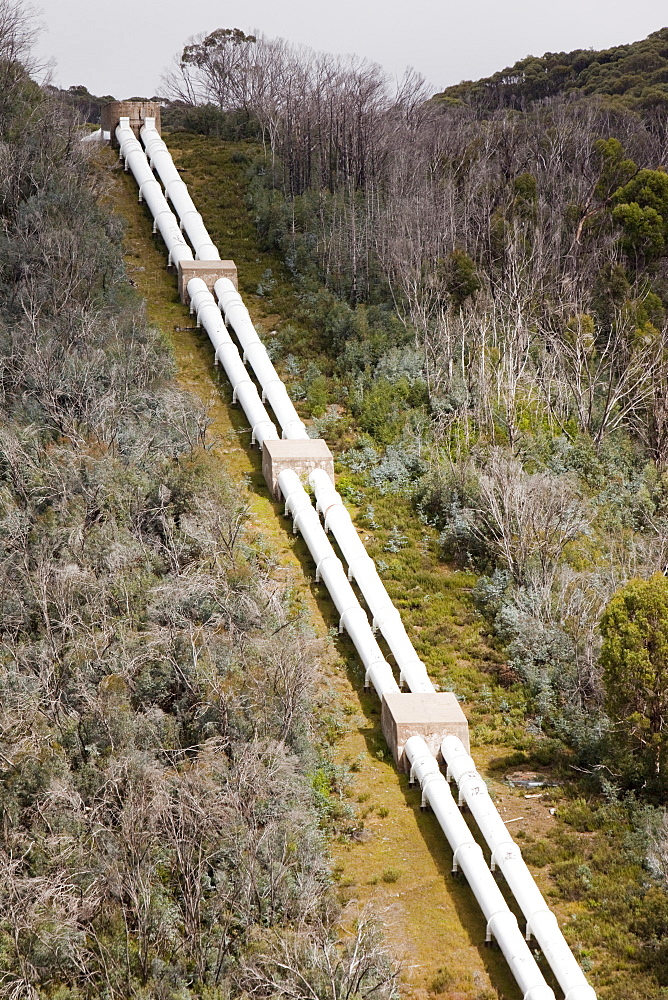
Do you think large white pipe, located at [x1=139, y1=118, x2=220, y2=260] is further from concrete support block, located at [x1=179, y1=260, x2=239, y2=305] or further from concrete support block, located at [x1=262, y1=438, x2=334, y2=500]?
concrete support block, located at [x1=262, y1=438, x2=334, y2=500]

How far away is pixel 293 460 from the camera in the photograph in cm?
2711

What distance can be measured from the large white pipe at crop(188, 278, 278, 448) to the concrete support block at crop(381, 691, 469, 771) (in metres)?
8.54

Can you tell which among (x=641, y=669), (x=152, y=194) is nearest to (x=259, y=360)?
(x=152, y=194)

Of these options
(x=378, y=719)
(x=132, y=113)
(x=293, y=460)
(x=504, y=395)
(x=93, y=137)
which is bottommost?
(x=378, y=719)

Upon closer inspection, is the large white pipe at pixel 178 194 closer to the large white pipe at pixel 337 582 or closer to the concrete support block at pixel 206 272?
the concrete support block at pixel 206 272

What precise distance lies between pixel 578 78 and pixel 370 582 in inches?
1887

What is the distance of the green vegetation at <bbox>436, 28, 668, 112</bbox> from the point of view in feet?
197

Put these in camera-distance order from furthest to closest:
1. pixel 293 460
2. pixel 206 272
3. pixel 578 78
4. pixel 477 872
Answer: pixel 578 78 → pixel 206 272 → pixel 293 460 → pixel 477 872

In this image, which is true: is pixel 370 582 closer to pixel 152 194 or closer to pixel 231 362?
pixel 231 362

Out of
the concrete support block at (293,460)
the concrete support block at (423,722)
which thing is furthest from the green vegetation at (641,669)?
the concrete support block at (293,460)

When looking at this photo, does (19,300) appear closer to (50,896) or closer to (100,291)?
(100,291)

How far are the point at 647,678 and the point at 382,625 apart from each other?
5341mm

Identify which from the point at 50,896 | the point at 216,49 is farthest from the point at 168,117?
the point at 50,896

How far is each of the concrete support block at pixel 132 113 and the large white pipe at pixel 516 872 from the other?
28358mm
